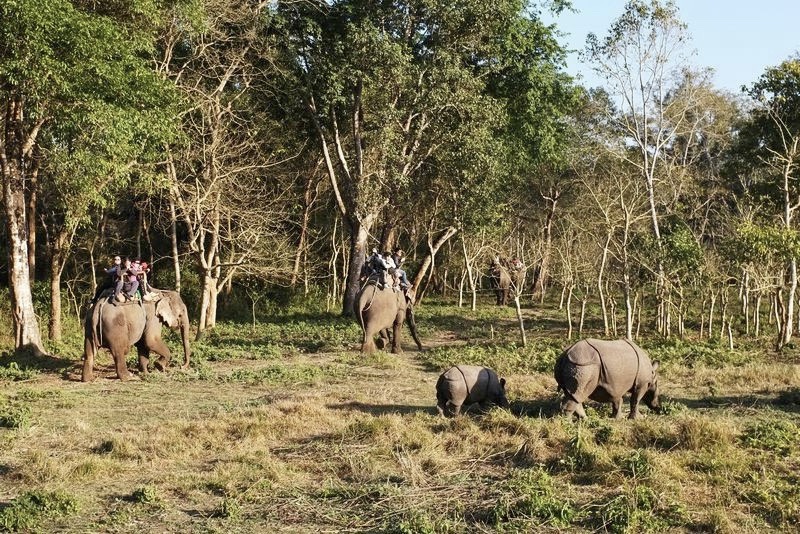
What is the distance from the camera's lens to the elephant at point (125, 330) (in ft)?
52.9

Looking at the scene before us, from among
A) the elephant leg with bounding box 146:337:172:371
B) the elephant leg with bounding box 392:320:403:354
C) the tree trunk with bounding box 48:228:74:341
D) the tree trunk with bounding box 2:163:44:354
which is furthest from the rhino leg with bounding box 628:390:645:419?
the tree trunk with bounding box 48:228:74:341

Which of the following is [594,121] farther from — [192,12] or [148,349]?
[148,349]

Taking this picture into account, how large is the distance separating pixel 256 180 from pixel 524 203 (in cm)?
1937

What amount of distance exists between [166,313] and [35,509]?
10.2m

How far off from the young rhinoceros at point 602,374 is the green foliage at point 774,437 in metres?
1.64

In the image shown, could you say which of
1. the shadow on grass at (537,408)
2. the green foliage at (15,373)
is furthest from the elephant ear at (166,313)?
the shadow on grass at (537,408)

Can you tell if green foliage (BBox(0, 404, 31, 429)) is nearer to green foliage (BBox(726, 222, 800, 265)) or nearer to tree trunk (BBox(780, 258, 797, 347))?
green foliage (BBox(726, 222, 800, 265))

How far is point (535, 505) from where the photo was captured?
26.7 feet

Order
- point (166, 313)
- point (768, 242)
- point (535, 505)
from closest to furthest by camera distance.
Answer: point (535, 505) < point (166, 313) < point (768, 242)

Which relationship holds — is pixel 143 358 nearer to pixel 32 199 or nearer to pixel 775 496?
pixel 32 199

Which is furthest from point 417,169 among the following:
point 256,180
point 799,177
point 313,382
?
point 313,382

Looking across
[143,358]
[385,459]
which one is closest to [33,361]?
[143,358]

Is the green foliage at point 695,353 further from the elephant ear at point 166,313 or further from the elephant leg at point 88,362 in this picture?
the elephant leg at point 88,362

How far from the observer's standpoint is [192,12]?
18922 millimetres
